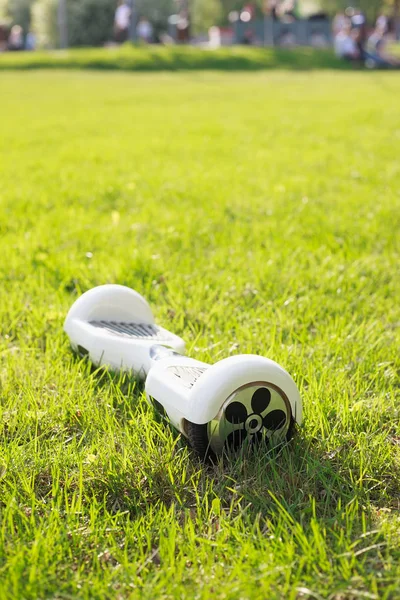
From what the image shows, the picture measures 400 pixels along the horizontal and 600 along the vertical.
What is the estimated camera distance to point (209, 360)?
7.38ft

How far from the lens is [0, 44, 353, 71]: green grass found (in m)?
23.5

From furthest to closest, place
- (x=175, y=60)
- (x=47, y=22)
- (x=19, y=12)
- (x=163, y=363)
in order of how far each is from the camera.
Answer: (x=19, y=12)
(x=47, y=22)
(x=175, y=60)
(x=163, y=363)

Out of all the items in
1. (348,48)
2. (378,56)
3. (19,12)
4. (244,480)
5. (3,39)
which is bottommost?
(244,480)

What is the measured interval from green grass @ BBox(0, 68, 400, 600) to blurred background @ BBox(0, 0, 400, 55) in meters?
19.2

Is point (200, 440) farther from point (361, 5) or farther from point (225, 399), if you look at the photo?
point (361, 5)

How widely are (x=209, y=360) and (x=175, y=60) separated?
2350 centimetres

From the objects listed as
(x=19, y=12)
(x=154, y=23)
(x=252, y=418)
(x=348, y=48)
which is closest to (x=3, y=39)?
(x=154, y=23)

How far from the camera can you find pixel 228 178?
5457mm

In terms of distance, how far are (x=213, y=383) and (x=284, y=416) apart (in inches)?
8.6

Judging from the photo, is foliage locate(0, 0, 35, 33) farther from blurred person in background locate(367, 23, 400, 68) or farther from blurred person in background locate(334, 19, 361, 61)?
blurred person in background locate(334, 19, 361, 61)

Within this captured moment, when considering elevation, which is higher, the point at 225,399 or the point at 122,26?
the point at 122,26

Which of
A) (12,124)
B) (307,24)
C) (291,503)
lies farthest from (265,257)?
(307,24)

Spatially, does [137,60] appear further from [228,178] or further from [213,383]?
[213,383]

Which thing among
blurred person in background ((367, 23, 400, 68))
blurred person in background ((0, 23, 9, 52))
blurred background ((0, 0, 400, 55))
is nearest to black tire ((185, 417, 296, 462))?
blurred background ((0, 0, 400, 55))
